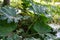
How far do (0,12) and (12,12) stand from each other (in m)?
0.13

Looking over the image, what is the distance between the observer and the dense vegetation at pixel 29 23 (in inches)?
82.0

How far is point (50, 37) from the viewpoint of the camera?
2.13 meters

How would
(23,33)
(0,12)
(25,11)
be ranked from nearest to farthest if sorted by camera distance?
(0,12) < (23,33) < (25,11)

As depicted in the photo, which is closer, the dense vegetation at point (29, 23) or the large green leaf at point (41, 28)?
the dense vegetation at point (29, 23)

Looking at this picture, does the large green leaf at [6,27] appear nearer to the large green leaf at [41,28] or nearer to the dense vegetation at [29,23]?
the dense vegetation at [29,23]

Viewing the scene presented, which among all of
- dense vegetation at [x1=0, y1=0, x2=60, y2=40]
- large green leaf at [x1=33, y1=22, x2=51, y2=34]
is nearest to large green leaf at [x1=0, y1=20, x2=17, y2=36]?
dense vegetation at [x1=0, y1=0, x2=60, y2=40]

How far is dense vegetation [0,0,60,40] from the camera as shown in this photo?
2.08m

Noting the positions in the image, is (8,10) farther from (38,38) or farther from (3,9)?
(38,38)

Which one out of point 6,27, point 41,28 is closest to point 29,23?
point 41,28

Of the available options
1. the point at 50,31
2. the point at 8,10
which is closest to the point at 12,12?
the point at 8,10

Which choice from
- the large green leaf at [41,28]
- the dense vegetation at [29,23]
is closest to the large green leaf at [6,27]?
the dense vegetation at [29,23]

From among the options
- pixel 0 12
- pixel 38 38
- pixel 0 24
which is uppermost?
pixel 0 12

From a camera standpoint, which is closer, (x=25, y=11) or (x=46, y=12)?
(x=46, y=12)

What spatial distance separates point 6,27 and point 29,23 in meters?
0.32
